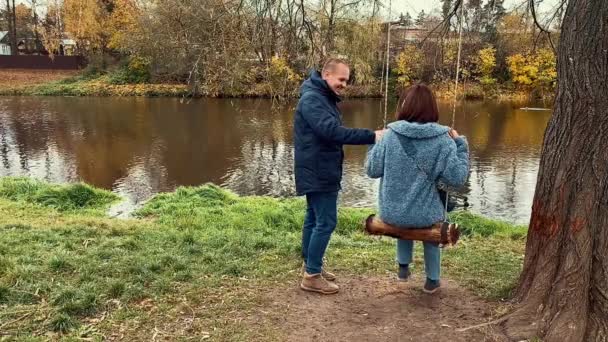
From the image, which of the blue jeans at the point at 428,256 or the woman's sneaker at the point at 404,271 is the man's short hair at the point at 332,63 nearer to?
the blue jeans at the point at 428,256

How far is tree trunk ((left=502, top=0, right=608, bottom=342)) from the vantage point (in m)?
2.81

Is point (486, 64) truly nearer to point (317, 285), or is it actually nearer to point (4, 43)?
point (317, 285)

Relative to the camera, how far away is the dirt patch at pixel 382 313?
3.12 m

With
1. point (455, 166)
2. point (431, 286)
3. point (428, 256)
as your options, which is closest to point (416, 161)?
point (455, 166)

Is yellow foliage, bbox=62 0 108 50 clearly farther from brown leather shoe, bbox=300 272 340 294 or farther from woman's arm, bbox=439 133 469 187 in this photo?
woman's arm, bbox=439 133 469 187

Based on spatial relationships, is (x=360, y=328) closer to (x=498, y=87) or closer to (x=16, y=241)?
(x=16, y=241)

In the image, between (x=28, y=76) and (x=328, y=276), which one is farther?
(x=28, y=76)

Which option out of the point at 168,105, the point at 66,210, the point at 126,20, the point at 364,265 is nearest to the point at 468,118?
the point at 168,105

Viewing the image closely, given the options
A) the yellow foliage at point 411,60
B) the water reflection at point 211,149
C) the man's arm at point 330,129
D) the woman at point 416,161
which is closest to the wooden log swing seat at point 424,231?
the woman at point 416,161

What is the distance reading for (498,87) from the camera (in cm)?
2862

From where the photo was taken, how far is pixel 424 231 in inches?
129

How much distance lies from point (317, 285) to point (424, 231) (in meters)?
0.89

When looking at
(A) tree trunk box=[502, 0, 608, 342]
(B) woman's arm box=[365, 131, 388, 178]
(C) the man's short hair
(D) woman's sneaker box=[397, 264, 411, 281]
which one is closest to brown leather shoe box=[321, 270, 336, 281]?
(D) woman's sneaker box=[397, 264, 411, 281]

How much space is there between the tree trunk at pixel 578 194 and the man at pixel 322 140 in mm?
1095
